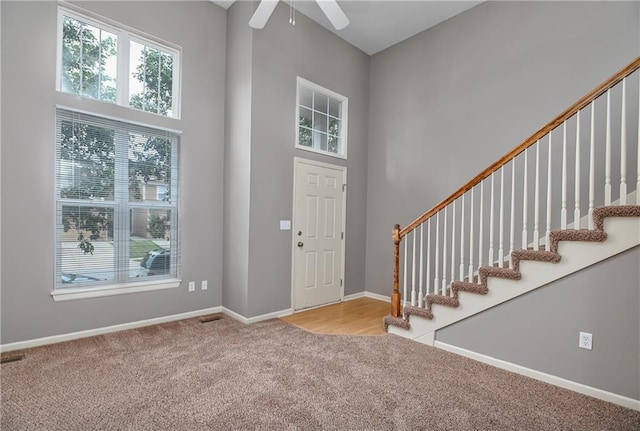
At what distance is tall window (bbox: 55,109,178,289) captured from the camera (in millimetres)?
3158

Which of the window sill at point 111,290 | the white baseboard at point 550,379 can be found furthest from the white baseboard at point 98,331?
the white baseboard at point 550,379

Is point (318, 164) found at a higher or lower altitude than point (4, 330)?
higher

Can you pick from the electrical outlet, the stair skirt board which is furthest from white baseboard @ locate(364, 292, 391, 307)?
the electrical outlet

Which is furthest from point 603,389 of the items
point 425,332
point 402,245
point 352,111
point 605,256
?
point 352,111

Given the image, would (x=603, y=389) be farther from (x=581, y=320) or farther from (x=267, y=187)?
(x=267, y=187)

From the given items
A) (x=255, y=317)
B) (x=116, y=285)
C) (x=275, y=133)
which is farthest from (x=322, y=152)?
(x=116, y=285)

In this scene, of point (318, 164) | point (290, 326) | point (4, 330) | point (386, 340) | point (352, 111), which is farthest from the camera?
point (352, 111)

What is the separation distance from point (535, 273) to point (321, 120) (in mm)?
3403

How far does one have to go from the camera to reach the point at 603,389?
226cm

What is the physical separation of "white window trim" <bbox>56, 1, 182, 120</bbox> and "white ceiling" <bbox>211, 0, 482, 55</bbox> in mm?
990

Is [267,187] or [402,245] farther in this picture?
[402,245]

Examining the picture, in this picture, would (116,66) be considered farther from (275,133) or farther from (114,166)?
(275,133)

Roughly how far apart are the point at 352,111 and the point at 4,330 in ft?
16.0

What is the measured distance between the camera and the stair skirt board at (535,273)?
86.3 inches
